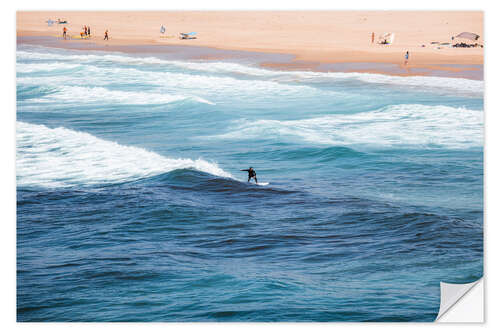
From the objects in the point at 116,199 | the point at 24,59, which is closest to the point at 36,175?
the point at 116,199

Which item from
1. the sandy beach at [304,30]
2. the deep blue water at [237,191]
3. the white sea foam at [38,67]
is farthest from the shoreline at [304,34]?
the white sea foam at [38,67]

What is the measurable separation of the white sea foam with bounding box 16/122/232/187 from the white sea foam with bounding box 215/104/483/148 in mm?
694

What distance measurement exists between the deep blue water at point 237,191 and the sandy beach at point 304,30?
240 mm

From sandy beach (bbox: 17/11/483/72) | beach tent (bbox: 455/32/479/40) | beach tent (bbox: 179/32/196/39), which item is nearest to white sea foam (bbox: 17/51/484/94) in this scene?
sandy beach (bbox: 17/11/483/72)

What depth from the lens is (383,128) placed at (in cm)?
655

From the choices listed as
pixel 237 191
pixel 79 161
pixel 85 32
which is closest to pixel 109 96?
pixel 85 32

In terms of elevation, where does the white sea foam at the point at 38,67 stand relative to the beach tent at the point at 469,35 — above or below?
below

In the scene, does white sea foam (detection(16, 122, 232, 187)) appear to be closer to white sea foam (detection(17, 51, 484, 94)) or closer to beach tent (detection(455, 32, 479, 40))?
white sea foam (detection(17, 51, 484, 94))

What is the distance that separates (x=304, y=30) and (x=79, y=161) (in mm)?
2678

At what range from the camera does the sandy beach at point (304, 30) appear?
592 cm

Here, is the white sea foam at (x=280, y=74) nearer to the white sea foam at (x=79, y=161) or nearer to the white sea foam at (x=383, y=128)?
the white sea foam at (x=383, y=128)

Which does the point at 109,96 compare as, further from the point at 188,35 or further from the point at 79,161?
the point at 188,35
